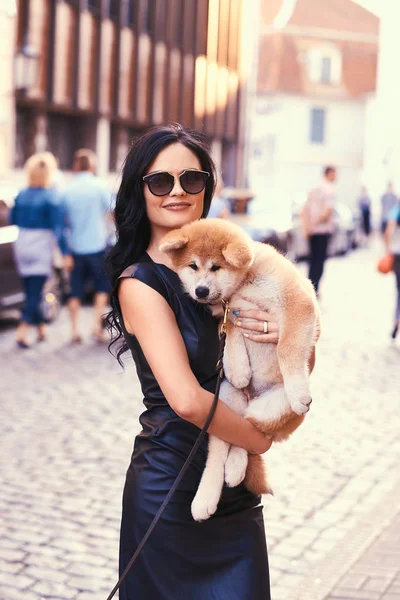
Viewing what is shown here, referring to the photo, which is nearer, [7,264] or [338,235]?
[7,264]

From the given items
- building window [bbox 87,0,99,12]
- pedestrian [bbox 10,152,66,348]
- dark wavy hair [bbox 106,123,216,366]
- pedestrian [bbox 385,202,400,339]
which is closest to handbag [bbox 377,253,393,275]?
pedestrian [bbox 385,202,400,339]

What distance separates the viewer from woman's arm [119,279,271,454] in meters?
2.99

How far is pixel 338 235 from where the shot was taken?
31.9 m

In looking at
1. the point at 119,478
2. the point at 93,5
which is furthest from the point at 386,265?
the point at 93,5

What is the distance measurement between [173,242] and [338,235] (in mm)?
29018

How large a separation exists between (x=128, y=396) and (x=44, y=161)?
356cm

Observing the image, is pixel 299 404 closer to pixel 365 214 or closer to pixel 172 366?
pixel 172 366

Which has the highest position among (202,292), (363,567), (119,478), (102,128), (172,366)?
(102,128)

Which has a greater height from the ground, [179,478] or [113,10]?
[113,10]

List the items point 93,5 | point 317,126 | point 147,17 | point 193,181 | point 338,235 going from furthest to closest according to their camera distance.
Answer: point 317,126 → point 338,235 → point 147,17 → point 93,5 → point 193,181

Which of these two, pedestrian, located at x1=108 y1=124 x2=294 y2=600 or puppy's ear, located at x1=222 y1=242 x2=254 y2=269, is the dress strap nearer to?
pedestrian, located at x1=108 y1=124 x2=294 y2=600

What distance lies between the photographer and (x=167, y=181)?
3293 mm

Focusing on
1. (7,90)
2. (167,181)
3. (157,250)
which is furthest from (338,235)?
(167,181)

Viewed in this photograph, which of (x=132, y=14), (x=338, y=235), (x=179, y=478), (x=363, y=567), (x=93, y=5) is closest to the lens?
(x=179, y=478)
